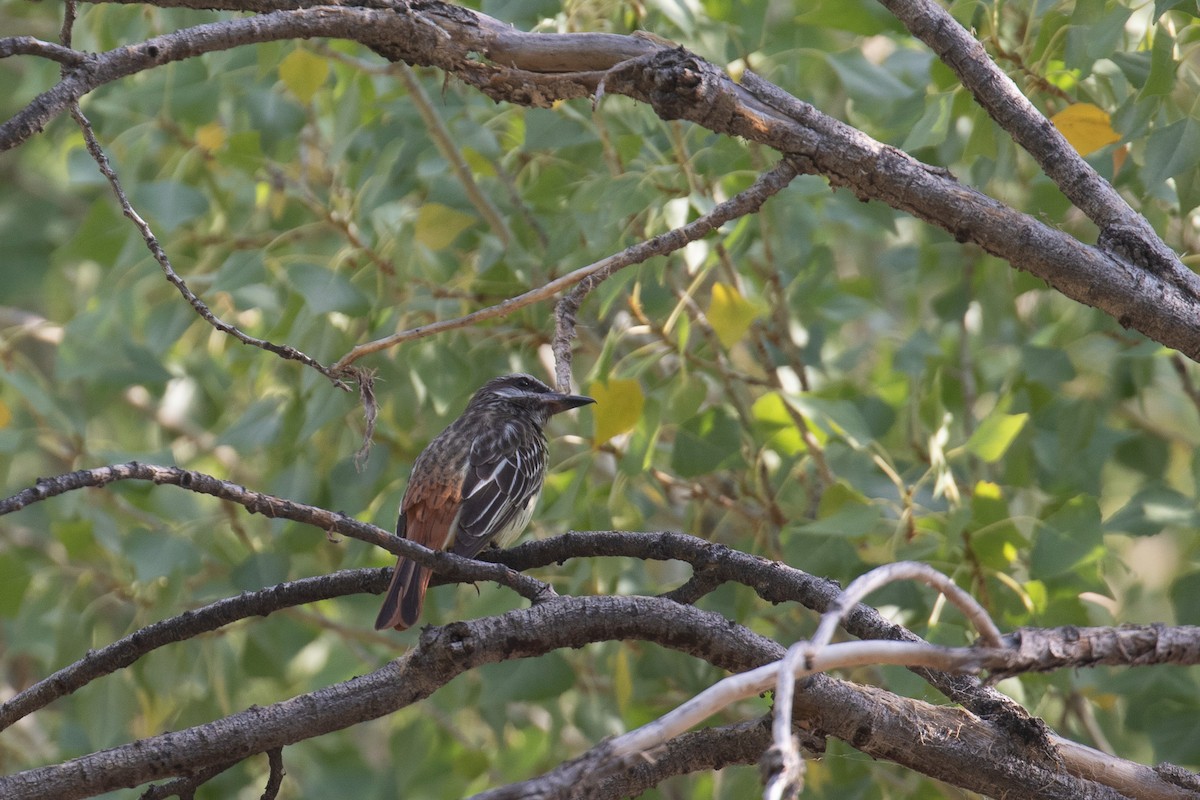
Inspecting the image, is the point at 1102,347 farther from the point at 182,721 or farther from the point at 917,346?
the point at 182,721

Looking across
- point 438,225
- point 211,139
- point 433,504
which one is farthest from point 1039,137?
point 211,139

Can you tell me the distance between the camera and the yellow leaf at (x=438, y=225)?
406 centimetres

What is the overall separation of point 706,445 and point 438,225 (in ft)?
3.80

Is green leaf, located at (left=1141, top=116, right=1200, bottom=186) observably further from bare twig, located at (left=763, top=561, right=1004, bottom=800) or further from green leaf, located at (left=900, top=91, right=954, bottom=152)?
bare twig, located at (left=763, top=561, right=1004, bottom=800)

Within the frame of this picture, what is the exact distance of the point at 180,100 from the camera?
14.3ft

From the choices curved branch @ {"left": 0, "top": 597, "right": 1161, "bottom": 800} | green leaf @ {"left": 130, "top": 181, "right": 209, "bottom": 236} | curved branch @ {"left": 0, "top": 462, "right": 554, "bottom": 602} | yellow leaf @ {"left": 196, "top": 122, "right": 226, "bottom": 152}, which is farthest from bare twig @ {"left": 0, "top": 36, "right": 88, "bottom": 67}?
yellow leaf @ {"left": 196, "top": 122, "right": 226, "bottom": 152}

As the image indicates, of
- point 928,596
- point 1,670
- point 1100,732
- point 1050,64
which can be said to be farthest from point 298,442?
point 1,670

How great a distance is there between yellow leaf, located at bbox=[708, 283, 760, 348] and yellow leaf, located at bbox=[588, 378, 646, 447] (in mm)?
364

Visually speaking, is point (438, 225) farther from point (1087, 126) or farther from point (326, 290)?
point (1087, 126)

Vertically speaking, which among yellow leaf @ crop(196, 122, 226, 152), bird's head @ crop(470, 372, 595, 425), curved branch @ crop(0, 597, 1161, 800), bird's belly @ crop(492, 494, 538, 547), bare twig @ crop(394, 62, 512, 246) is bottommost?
curved branch @ crop(0, 597, 1161, 800)

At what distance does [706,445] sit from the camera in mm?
3723

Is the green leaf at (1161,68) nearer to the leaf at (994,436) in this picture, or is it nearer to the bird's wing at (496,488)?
the leaf at (994,436)

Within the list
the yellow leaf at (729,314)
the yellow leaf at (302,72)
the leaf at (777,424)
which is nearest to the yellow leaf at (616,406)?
the yellow leaf at (729,314)

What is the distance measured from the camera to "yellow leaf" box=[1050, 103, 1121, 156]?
3.06 m
